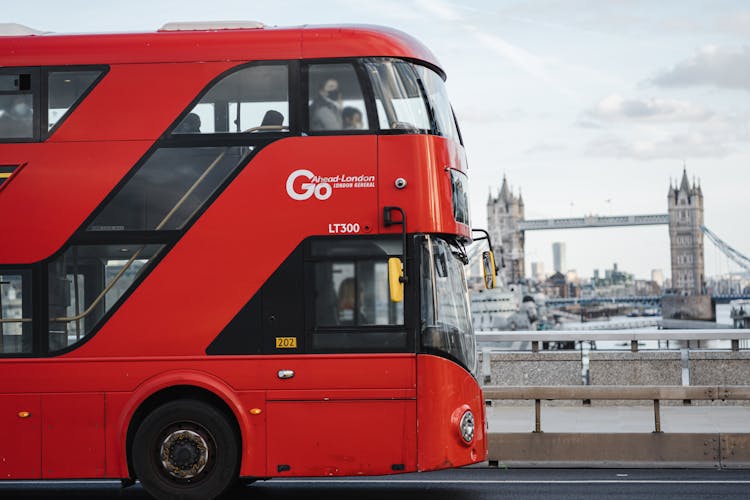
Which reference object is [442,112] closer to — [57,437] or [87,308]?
[87,308]

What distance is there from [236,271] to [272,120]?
1.33 metres

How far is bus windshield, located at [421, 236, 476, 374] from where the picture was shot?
965 cm

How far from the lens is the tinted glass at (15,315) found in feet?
32.3

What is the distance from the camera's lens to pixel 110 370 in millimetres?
9797

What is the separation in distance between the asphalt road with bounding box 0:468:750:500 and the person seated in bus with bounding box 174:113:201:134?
3.48m

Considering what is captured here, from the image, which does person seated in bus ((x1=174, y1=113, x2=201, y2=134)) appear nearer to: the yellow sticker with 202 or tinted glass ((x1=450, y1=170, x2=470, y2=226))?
the yellow sticker with 202

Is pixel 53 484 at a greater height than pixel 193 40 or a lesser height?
lesser

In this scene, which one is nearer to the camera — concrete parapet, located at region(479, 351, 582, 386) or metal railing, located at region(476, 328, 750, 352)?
metal railing, located at region(476, 328, 750, 352)

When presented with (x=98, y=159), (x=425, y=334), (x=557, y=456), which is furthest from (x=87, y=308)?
(x=557, y=456)

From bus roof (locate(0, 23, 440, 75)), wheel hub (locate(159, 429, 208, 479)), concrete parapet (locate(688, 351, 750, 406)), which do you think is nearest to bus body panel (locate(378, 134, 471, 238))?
bus roof (locate(0, 23, 440, 75))

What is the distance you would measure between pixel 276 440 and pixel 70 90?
3543 mm

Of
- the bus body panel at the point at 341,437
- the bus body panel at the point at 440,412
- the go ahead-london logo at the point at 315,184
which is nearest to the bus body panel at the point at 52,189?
the go ahead-london logo at the point at 315,184

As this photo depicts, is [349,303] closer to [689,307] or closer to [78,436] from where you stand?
[78,436]

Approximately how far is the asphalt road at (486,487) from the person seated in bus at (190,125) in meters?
3.48
